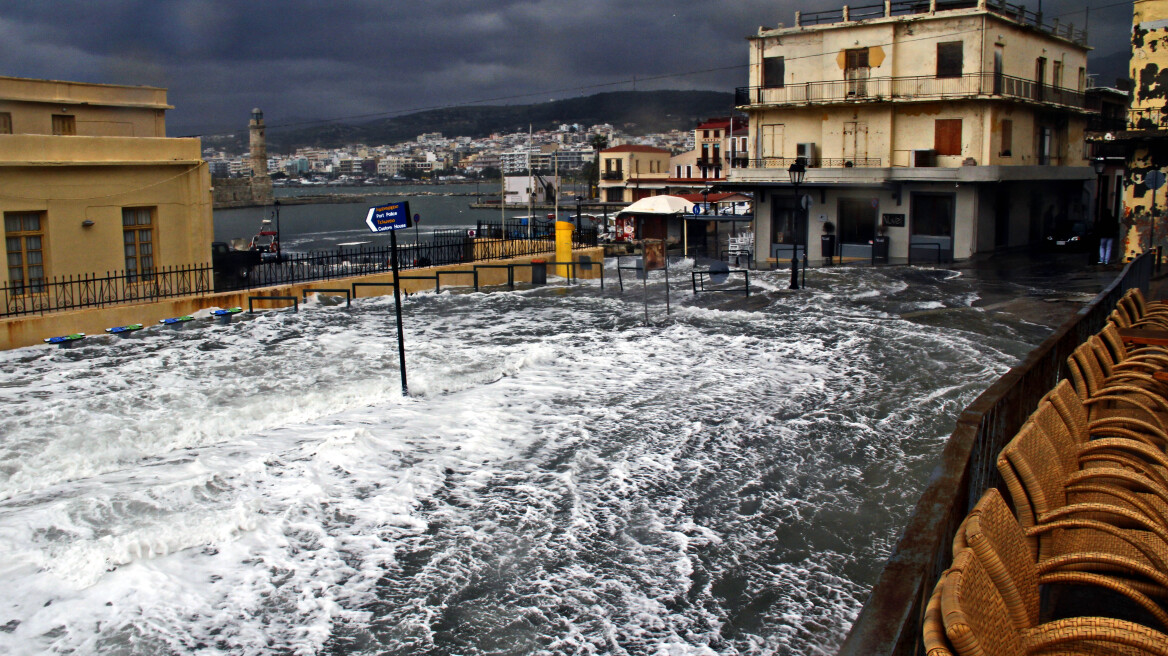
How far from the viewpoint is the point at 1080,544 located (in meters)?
4.79

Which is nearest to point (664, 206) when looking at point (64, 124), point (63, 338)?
point (64, 124)

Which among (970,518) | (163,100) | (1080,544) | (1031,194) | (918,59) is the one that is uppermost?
(918,59)

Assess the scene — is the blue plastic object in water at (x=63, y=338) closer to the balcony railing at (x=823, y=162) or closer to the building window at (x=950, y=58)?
the balcony railing at (x=823, y=162)

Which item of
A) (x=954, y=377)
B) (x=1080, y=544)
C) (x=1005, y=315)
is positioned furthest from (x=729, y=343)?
(x=1080, y=544)

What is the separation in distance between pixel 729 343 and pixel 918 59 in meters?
23.8

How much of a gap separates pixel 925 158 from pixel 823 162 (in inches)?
174

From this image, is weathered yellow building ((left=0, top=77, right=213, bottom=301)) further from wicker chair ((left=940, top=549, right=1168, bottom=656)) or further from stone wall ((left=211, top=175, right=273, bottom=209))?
stone wall ((left=211, top=175, right=273, bottom=209))

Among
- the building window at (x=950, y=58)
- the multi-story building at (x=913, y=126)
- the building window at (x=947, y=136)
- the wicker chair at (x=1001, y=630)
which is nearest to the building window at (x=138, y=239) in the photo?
the multi-story building at (x=913, y=126)

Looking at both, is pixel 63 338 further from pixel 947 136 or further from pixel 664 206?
pixel 947 136

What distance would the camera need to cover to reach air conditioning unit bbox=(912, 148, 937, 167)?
118ft

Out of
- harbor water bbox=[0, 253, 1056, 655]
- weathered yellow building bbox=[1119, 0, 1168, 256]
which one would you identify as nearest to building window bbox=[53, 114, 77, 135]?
harbor water bbox=[0, 253, 1056, 655]

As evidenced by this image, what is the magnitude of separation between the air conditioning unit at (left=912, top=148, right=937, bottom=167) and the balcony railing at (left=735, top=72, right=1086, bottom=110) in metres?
2.14

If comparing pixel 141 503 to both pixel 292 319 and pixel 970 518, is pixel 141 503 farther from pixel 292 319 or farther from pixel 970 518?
pixel 292 319

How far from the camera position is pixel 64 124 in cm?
2744
